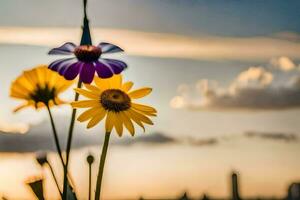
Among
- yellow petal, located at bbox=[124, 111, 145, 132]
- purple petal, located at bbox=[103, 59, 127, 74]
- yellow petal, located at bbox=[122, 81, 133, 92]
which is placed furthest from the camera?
yellow petal, located at bbox=[122, 81, 133, 92]

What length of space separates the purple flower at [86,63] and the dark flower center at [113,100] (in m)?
0.10

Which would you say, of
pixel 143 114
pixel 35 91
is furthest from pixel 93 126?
pixel 35 91

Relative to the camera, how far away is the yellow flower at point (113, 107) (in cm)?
147

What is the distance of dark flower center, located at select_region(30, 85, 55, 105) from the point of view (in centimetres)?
160

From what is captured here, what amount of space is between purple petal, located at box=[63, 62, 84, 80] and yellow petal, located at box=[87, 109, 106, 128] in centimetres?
12

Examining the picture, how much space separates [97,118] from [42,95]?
21cm

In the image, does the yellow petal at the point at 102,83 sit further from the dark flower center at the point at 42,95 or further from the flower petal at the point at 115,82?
the dark flower center at the point at 42,95

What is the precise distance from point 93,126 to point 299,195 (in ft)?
10.2

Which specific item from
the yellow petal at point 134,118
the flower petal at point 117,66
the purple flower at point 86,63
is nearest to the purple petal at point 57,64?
the purple flower at point 86,63

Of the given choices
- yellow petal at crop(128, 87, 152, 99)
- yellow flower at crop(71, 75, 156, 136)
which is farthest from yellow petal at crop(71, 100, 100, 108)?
yellow petal at crop(128, 87, 152, 99)

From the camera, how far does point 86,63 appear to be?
4.77 feet

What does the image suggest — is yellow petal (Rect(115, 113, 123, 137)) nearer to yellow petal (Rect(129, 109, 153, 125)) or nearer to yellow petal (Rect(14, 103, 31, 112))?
yellow petal (Rect(129, 109, 153, 125))

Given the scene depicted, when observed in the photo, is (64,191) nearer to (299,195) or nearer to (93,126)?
(93,126)

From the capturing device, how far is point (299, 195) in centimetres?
425
